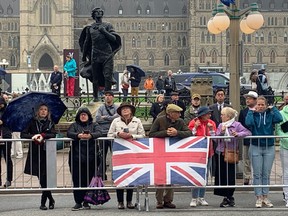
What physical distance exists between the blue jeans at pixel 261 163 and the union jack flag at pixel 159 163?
947 mm

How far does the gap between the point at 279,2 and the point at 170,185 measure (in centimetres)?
11608

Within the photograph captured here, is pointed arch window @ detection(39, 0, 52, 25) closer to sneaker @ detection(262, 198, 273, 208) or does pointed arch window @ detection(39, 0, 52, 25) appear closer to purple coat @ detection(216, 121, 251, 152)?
purple coat @ detection(216, 121, 251, 152)

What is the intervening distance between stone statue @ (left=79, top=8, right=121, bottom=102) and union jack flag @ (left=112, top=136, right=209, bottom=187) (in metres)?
6.89

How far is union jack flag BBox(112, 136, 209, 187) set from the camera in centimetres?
1240

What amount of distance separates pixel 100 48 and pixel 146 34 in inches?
4282

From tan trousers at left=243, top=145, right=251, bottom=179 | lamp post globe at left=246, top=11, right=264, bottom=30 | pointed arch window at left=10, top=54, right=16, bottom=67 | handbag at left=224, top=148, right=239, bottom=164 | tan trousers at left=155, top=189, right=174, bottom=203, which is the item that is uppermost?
pointed arch window at left=10, top=54, right=16, bottom=67

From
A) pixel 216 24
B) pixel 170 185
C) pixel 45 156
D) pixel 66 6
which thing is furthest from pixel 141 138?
pixel 66 6

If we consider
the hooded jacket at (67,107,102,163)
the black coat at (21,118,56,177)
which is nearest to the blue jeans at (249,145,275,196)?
the hooded jacket at (67,107,102,163)

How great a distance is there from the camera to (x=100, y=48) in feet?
62.3

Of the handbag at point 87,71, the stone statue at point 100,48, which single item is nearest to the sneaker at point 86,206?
the stone statue at point 100,48

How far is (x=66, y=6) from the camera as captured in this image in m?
121

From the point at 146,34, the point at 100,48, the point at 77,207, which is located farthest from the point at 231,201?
the point at 146,34

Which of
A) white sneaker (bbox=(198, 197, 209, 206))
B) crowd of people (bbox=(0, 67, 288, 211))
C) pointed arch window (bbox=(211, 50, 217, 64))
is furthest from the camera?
pointed arch window (bbox=(211, 50, 217, 64))

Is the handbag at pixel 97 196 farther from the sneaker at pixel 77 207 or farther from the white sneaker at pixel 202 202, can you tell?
the white sneaker at pixel 202 202
